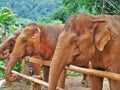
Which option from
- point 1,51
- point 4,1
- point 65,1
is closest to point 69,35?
point 1,51

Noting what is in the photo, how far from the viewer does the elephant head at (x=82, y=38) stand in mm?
2662

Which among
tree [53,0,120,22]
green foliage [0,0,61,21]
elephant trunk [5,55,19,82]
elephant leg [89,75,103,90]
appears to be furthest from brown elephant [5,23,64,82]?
green foliage [0,0,61,21]

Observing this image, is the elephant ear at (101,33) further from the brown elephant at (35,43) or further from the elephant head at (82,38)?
the brown elephant at (35,43)

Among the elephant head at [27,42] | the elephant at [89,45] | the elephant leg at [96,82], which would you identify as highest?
the elephant at [89,45]

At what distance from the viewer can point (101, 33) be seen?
2.76 metres

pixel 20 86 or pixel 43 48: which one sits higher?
pixel 43 48

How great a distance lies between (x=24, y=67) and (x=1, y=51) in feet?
6.13

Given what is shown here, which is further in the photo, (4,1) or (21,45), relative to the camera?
(4,1)

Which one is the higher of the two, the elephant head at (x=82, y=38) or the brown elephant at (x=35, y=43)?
the elephant head at (x=82, y=38)

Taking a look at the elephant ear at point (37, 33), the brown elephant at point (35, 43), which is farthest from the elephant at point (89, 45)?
the elephant ear at point (37, 33)

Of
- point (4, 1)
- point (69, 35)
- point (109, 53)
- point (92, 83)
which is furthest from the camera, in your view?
point (4, 1)

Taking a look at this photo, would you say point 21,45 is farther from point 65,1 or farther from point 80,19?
point 65,1

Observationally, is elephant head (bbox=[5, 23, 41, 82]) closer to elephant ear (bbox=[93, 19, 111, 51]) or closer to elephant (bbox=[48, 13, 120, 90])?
elephant (bbox=[48, 13, 120, 90])

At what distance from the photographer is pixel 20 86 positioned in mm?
7066
